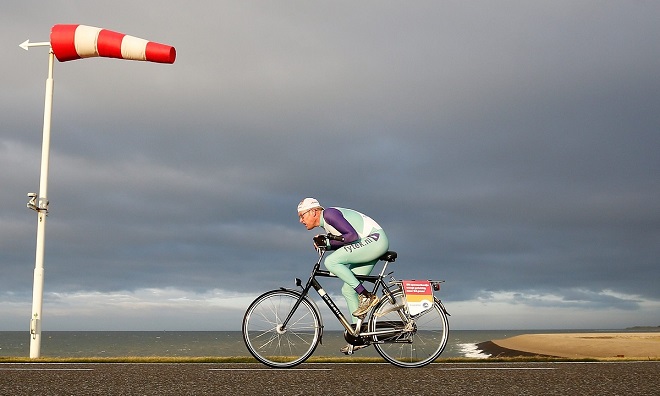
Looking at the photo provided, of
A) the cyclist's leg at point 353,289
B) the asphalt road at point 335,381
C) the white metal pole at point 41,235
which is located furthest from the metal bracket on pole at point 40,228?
the cyclist's leg at point 353,289

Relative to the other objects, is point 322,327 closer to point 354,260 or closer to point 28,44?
point 354,260

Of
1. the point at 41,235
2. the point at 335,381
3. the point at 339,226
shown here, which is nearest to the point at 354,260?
the point at 339,226

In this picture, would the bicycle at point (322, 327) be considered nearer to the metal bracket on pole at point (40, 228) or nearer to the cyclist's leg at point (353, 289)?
the cyclist's leg at point (353, 289)

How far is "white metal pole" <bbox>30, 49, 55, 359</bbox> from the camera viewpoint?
1336 cm

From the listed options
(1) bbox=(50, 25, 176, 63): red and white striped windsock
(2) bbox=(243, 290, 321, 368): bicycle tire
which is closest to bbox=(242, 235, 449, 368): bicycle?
(2) bbox=(243, 290, 321, 368): bicycle tire

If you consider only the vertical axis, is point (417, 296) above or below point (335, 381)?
above

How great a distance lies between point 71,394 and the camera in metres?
5.87

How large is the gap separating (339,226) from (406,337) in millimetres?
1707

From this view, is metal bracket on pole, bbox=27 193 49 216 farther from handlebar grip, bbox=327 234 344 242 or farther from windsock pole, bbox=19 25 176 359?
handlebar grip, bbox=327 234 344 242

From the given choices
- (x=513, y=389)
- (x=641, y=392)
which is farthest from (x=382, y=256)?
(x=641, y=392)

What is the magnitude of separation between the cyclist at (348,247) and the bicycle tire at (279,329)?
57cm

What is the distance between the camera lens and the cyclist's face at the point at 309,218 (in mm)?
8617

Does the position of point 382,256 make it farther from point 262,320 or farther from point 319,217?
point 262,320

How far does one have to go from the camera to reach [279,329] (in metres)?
8.53
